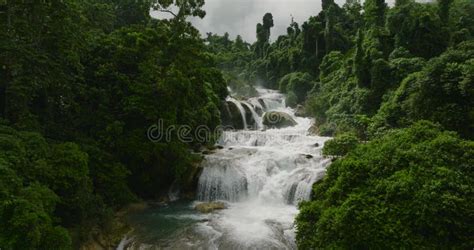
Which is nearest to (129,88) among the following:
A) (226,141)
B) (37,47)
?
(37,47)

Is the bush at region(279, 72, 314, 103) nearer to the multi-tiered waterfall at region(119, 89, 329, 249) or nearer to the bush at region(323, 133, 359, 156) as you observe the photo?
the multi-tiered waterfall at region(119, 89, 329, 249)

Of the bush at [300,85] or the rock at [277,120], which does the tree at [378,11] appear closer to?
the bush at [300,85]

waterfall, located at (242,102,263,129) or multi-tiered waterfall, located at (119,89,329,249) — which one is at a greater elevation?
waterfall, located at (242,102,263,129)

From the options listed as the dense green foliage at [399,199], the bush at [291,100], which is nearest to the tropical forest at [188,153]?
the dense green foliage at [399,199]

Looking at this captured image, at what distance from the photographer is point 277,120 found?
103ft

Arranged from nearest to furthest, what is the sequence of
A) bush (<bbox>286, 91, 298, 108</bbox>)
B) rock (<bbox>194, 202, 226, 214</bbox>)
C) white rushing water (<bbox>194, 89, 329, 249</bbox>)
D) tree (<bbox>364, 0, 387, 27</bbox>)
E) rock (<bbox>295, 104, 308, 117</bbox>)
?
white rushing water (<bbox>194, 89, 329, 249</bbox>)
rock (<bbox>194, 202, 226, 214</bbox>)
tree (<bbox>364, 0, 387, 27</bbox>)
rock (<bbox>295, 104, 308, 117</bbox>)
bush (<bbox>286, 91, 298, 108</bbox>)

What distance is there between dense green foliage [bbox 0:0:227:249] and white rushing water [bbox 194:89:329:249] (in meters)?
2.06

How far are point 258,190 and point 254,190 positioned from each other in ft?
0.63

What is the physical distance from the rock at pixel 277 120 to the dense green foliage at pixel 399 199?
69.4 feet

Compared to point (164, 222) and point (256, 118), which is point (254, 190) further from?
point (256, 118)

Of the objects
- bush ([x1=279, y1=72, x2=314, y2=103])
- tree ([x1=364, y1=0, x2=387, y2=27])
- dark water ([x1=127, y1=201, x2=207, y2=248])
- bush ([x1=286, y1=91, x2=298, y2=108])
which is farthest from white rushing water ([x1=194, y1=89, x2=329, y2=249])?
bush ([x1=279, y1=72, x2=314, y2=103])

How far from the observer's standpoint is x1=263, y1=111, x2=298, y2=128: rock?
3138cm

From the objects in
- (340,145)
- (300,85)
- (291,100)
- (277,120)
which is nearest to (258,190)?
(340,145)

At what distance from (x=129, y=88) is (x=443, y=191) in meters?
12.0
